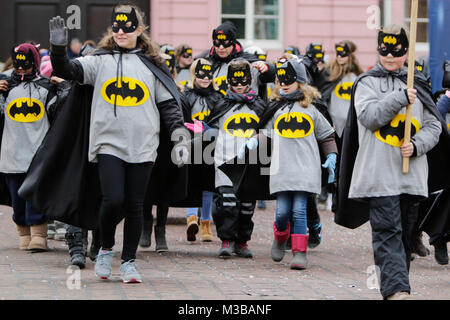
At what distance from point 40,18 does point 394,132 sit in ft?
48.6

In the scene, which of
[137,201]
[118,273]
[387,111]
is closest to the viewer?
[387,111]

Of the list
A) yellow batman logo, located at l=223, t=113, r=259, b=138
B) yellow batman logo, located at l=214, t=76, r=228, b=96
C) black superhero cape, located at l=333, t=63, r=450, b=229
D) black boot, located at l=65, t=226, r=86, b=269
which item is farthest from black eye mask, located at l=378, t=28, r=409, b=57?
yellow batman logo, located at l=214, t=76, r=228, b=96

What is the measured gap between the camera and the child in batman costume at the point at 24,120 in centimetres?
1007

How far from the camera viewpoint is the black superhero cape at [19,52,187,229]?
8.15 m

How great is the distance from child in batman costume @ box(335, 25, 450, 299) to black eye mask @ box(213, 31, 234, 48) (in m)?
3.67

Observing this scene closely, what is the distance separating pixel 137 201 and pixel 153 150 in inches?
15.5

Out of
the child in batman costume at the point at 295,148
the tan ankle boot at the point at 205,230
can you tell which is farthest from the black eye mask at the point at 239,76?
the tan ankle boot at the point at 205,230

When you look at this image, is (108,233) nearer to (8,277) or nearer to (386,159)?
(8,277)

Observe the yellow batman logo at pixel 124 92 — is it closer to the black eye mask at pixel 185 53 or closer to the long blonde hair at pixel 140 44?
the long blonde hair at pixel 140 44

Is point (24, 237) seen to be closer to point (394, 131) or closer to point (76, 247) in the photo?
point (76, 247)

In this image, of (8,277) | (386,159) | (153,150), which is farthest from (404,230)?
(8,277)

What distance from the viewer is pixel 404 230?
7113 mm

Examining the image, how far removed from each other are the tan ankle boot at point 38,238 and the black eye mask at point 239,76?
7.32 feet

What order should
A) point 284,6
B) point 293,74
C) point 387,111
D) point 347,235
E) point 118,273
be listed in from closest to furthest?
point 387,111 → point 118,273 → point 293,74 → point 347,235 → point 284,6
